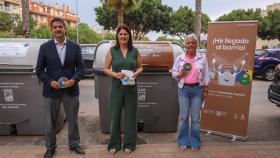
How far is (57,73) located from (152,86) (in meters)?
1.76

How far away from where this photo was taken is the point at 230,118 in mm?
5402

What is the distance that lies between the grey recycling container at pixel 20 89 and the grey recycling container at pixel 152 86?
1.02 m

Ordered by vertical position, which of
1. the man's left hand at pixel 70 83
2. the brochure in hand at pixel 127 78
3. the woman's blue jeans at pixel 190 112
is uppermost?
the brochure in hand at pixel 127 78

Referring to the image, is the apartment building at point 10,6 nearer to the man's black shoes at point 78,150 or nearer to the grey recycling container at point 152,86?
the grey recycling container at point 152,86

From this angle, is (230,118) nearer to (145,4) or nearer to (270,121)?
(270,121)

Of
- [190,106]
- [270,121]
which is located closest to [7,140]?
[190,106]

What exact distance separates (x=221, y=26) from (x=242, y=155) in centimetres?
206

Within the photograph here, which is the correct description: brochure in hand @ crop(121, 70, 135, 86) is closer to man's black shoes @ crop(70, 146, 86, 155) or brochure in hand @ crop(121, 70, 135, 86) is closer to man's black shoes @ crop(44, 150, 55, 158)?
man's black shoes @ crop(70, 146, 86, 155)

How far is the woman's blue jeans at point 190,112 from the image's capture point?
465 centimetres

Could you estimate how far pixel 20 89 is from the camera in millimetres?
5355

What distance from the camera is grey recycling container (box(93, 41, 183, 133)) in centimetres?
535

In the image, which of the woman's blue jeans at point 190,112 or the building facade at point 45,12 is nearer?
the woman's blue jeans at point 190,112

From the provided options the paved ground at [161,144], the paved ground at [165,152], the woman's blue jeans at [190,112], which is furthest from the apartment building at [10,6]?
the woman's blue jeans at [190,112]

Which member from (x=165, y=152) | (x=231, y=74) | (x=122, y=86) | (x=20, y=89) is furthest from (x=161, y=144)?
(x=20, y=89)
